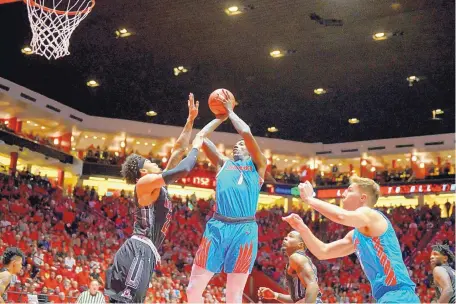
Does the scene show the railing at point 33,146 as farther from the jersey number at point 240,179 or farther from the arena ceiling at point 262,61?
the jersey number at point 240,179

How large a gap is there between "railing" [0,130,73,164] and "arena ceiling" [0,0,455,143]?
2.11 metres

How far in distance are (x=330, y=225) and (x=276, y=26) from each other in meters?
13.4

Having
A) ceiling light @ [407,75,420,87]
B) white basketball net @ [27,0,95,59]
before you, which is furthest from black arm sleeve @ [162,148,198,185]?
ceiling light @ [407,75,420,87]

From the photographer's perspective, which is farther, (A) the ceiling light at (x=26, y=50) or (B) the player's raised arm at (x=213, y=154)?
(A) the ceiling light at (x=26, y=50)

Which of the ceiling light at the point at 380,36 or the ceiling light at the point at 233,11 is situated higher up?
the ceiling light at the point at 380,36

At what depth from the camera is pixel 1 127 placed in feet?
76.7

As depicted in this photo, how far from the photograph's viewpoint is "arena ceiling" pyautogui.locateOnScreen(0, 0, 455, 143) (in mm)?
16469

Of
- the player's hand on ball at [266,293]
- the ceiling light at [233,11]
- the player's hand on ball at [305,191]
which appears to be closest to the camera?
the player's hand on ball at [305,191]

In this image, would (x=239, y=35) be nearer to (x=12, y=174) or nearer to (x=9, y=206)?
(x=9, y=206)

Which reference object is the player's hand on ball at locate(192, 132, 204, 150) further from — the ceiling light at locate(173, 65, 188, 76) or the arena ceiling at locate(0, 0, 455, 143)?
the ceiling light at locate(173, 65, 188, 76)

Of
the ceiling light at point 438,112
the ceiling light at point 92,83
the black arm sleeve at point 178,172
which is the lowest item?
the black arm sleeve at point 178,172

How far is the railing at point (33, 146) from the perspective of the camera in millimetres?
23250

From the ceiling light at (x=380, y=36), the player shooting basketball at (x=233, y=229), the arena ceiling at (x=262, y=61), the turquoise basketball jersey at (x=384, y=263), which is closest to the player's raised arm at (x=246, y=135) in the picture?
the player shooting basketball at (x=233, y=229)

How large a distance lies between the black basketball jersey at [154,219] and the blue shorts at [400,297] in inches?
81.4
